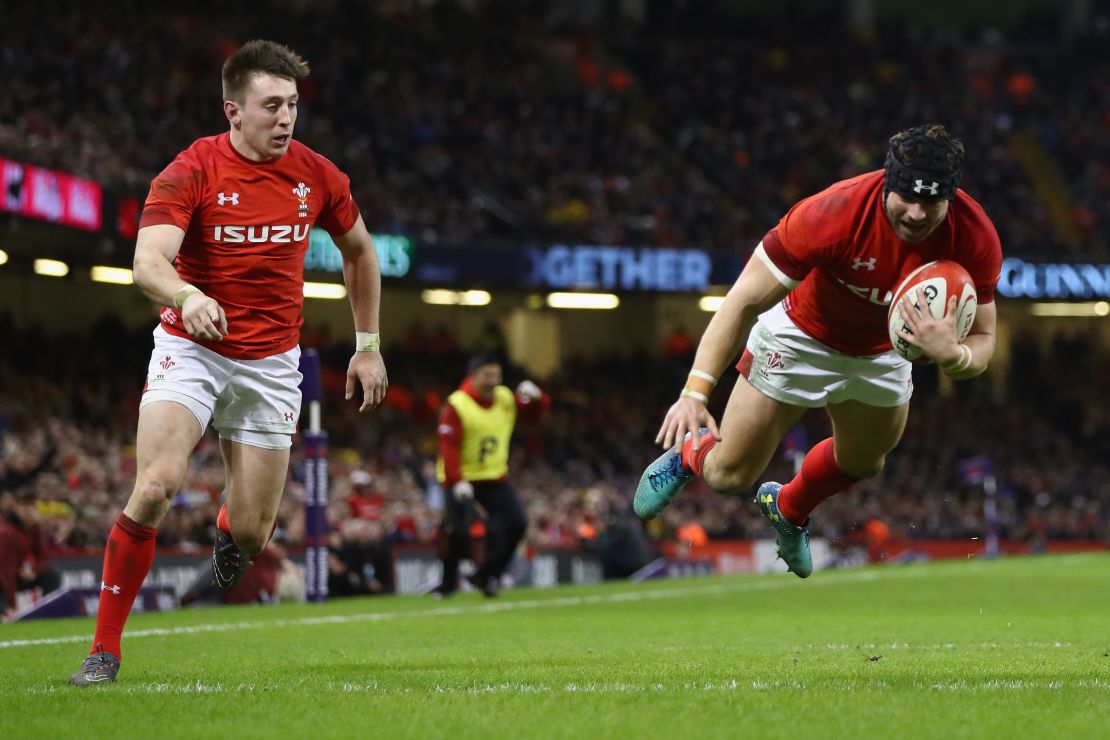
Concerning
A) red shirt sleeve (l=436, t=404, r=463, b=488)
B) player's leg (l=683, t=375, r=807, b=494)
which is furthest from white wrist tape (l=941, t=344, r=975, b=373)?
red shirt sleeve (l=436, t=404, r=463, b=488)

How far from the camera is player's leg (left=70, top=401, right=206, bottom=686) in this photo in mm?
6961

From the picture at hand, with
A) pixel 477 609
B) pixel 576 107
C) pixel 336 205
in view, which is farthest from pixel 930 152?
pixel 576 107

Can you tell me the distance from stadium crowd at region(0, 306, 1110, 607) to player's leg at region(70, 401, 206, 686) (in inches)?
320

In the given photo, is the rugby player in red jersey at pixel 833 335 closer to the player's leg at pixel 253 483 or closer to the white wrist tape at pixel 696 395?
the white wrist tape at pixel 696 395

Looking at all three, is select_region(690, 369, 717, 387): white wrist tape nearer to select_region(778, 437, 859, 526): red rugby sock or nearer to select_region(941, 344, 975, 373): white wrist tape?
select_region(941, 344, 975, 373): white wrist tape

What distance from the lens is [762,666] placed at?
25.5 feet

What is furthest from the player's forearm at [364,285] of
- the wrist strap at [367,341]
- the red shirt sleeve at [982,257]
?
the red shirt sleeve at [982,257]

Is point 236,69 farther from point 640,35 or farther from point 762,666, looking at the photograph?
point 640,35

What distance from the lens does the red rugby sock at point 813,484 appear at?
8562mm

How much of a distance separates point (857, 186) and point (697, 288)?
26.4 meters

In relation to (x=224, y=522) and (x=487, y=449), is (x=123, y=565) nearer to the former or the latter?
(x=224, y=522)

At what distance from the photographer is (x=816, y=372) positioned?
26.1 ft

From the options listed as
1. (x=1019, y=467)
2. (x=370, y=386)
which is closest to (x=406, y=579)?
(x=370, y=386)

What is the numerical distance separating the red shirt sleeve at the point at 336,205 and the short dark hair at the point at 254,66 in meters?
0.53
